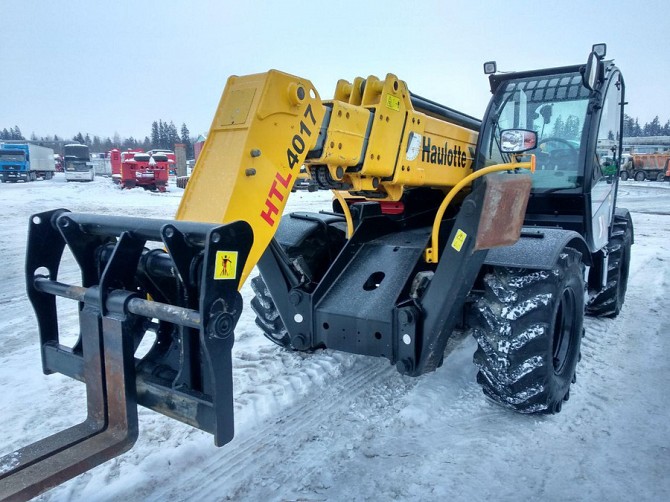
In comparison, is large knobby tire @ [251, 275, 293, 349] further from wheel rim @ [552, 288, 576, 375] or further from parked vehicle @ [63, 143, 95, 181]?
parked vehicle @ [63, 143, 95, 181]

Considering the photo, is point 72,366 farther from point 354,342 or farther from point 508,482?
point 508,482

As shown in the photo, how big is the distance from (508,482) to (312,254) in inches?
86.1

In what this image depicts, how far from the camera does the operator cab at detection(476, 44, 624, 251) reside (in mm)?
4395

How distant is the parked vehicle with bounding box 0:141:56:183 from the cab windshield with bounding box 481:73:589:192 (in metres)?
37.8

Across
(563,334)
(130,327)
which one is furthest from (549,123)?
(130,327)

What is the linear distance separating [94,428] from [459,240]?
228 cm

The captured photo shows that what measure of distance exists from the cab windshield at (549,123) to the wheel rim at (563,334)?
1096 mm

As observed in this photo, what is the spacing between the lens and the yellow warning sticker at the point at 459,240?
3.25 m

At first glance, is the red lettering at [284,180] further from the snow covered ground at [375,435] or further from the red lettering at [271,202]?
the snow covered ground at [375,435]

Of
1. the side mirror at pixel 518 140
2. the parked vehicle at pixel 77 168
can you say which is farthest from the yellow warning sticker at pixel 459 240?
the parked vehicle at pixel 77 168

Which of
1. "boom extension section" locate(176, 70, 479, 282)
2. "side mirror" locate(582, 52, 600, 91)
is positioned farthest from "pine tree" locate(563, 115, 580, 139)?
Answer: "boom extension section" locate(176, 70, 479, 282)

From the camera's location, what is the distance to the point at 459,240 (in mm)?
3258

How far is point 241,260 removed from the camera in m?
2.30

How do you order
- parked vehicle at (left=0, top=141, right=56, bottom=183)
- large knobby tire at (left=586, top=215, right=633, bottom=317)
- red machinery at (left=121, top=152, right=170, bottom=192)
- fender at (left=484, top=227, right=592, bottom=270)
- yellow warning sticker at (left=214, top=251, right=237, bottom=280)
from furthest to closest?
parked vehicle at (left=0, top=141, right=56, bottom=183) < red machinery at (left=121, top=152, right=170, bottom=192) < large knobby tire at (left=586, top=215, right=633, bottom=317) < fender at (left=484, top=227, right=592, bottom=270) < yellow warning sticker at (left=214, top=251, right=237, bottom=280)
